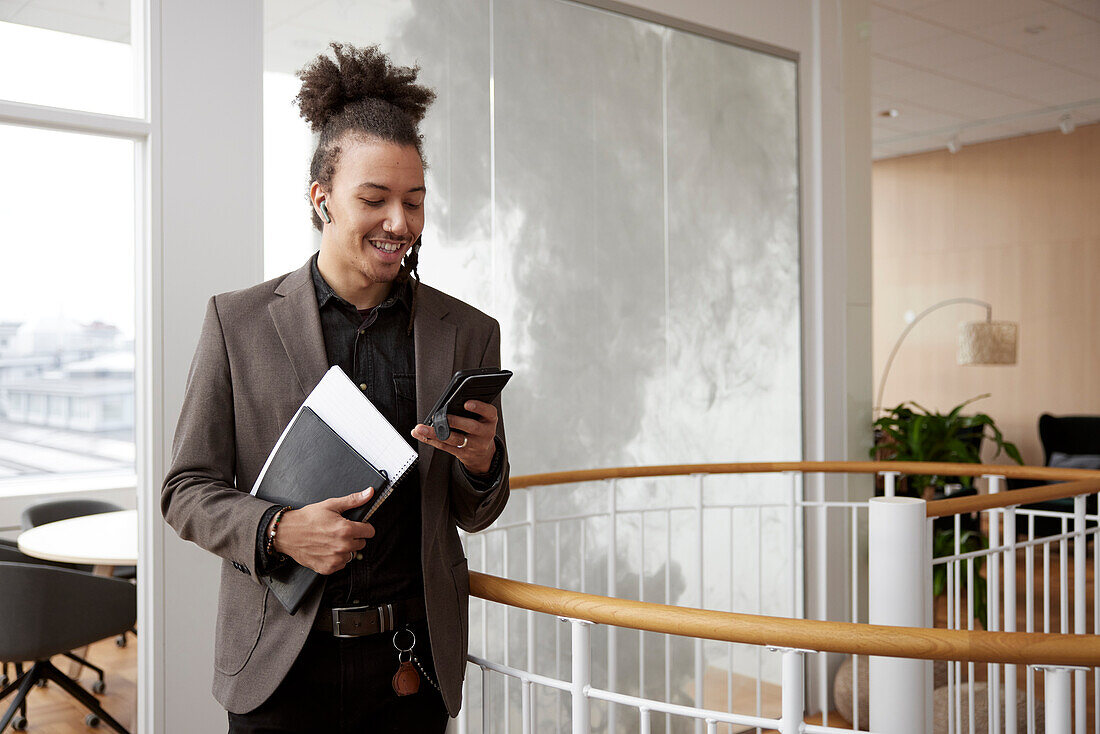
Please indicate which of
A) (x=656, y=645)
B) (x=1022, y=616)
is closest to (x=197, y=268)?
(x=656, y=645)

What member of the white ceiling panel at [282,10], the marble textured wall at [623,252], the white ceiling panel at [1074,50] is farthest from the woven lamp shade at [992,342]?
the white ceiling panel at [282,10]

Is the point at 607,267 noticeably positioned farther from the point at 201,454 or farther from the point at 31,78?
the point at 201,454

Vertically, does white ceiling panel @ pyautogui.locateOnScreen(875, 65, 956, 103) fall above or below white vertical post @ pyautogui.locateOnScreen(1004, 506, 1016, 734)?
above

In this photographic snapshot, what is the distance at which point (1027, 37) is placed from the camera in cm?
559

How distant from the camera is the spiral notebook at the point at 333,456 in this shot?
4.17 ft

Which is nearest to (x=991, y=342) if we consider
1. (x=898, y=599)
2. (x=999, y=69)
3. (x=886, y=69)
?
(x=999, y=69)

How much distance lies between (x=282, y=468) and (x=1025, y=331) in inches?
315

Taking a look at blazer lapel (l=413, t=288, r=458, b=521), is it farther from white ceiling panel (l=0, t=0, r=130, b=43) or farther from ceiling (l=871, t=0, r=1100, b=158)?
ceiling (l=871, t=0, r=1100, b=158)

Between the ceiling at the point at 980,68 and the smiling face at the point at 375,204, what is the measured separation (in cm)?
450

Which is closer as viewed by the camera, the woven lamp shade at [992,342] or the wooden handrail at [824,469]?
the wooden handrail at [824,469]

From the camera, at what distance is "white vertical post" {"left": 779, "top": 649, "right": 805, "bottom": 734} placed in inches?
48.9

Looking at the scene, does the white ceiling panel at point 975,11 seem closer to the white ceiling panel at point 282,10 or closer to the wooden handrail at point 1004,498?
the wooden handrail at point 1004,498

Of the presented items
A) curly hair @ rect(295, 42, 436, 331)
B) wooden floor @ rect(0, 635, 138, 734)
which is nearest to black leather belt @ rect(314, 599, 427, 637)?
curly hair @ rect(295, 42, 436, 331)

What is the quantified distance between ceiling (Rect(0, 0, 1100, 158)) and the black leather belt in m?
4.81
